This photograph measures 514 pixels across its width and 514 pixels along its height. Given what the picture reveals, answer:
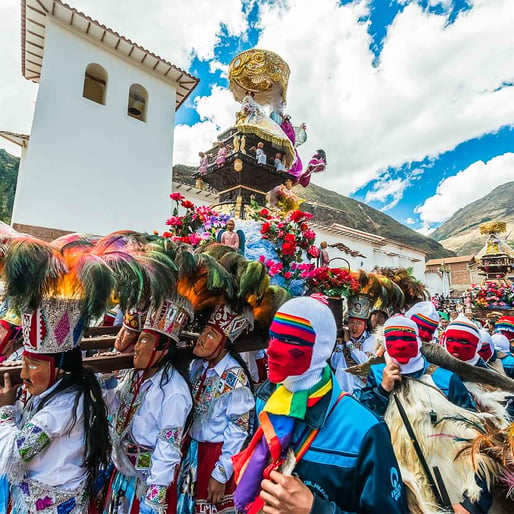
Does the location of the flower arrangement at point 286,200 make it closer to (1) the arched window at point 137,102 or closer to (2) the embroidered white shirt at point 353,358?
(2) the embroidered white shirt at point 353,358

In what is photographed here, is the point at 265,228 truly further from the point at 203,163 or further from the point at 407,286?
the point at 203,163

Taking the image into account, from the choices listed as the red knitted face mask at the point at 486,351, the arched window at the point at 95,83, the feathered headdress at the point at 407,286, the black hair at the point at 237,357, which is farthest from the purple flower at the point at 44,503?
the arched window at the point at 95,83

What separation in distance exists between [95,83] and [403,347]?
13.2 meters

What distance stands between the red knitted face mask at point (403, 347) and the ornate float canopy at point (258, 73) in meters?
9.65

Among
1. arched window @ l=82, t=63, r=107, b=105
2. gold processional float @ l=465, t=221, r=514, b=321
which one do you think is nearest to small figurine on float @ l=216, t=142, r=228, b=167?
arched window @ l=82, t=63, r=107, b=105

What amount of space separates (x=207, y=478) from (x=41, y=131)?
9.90 metres

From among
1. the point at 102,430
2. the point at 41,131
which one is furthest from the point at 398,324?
the point at 41,131

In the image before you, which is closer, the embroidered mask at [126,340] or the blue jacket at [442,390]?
the blue jacket at [442,390]

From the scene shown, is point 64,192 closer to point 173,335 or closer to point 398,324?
point 173,335

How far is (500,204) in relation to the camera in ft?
284

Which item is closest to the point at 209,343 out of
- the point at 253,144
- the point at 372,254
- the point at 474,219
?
the point at 253,144

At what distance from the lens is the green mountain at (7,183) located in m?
16.6

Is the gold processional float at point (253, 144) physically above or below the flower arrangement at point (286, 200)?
above

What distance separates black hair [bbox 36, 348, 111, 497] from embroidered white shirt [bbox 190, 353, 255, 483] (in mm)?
655
